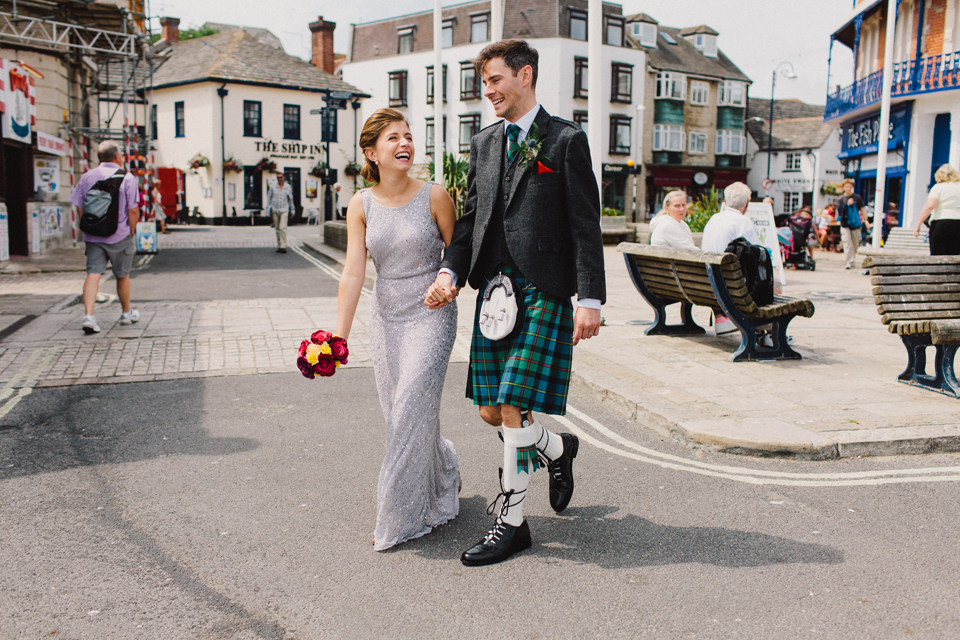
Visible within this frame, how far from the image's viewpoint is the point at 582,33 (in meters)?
47.6

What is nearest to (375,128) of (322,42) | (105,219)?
(105,219)

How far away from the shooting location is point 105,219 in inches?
325

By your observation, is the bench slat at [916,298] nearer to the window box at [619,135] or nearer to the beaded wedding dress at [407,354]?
the beaded wedding dress at [407,354]

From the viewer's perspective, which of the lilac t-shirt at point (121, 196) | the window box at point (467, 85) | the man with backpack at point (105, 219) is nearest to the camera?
the man with backpack at point (105, 219)

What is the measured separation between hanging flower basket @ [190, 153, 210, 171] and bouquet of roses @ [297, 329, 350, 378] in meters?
39.9

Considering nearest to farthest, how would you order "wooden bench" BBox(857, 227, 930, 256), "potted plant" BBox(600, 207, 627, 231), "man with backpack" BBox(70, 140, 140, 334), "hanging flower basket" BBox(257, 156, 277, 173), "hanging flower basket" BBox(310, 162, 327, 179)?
"man with backpack" BBox(70, 140, 140, 334) < "wooden bench" BBox(857, 227, 930, 256) < "potted plant" BBox(600, 207, 627, 231) < "hanging flower basket" BBox(257, 156, 277, 173) < "hanging flower basket" BBox(310, 162, 327, 179)

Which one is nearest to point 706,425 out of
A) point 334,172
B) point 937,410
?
point 937,410

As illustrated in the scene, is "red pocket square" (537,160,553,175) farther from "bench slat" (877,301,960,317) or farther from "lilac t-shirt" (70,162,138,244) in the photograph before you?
"lilac t-shirt" (70,162,138,244)

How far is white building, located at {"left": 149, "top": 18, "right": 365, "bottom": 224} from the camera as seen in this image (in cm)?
4081

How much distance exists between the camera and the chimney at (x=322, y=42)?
52.5 m

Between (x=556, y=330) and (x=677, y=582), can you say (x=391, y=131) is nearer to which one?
(x=556, y=330)

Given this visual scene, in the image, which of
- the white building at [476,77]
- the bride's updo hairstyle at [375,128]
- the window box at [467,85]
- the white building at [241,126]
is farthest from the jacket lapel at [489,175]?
the window box at [467,85]

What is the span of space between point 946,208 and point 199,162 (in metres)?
36.3

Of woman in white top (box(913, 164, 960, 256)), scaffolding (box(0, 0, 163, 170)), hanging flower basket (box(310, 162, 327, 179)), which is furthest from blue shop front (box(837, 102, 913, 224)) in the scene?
hanging flower basket (box(310, 162, 327, 179))
